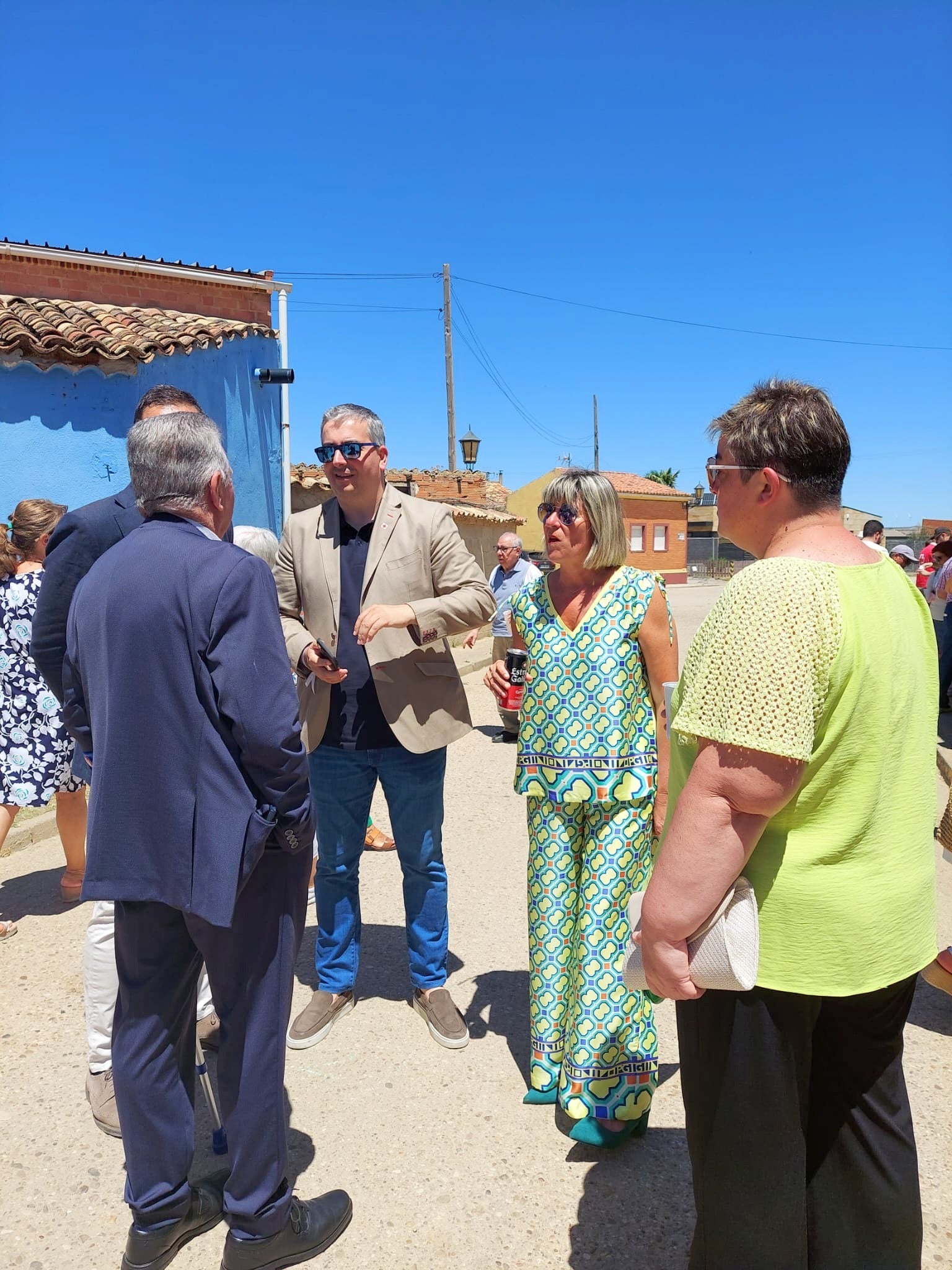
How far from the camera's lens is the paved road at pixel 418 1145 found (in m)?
2.23

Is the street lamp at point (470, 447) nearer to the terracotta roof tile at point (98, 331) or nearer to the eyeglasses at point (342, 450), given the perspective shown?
the terracotta roof tile at point (98, 331)

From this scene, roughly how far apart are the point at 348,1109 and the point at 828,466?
2412 mm

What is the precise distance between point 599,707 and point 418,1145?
4.64 ft

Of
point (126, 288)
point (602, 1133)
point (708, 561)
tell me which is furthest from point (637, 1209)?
point (708, 561)

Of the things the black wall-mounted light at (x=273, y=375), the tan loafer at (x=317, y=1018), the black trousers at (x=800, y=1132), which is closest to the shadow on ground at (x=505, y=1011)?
the tan loafer at (x=317, y=1018)

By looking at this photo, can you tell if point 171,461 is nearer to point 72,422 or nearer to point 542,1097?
point 542,1097

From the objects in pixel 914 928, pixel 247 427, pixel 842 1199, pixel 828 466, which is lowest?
pixel 842 1199

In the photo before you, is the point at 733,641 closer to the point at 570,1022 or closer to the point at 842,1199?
the point at 842,1199

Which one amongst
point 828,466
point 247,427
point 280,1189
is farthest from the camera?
point 247,427

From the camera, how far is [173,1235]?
2.12 metres

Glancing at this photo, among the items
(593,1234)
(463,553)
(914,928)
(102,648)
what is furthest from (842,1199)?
Answer: (463,553)

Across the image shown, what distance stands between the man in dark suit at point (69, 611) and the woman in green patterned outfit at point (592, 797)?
106 centimetres

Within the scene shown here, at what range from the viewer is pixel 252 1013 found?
200 cm

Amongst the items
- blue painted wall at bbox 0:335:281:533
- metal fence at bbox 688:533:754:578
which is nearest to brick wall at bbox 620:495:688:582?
metal fence at bbox 688:533:754:578
